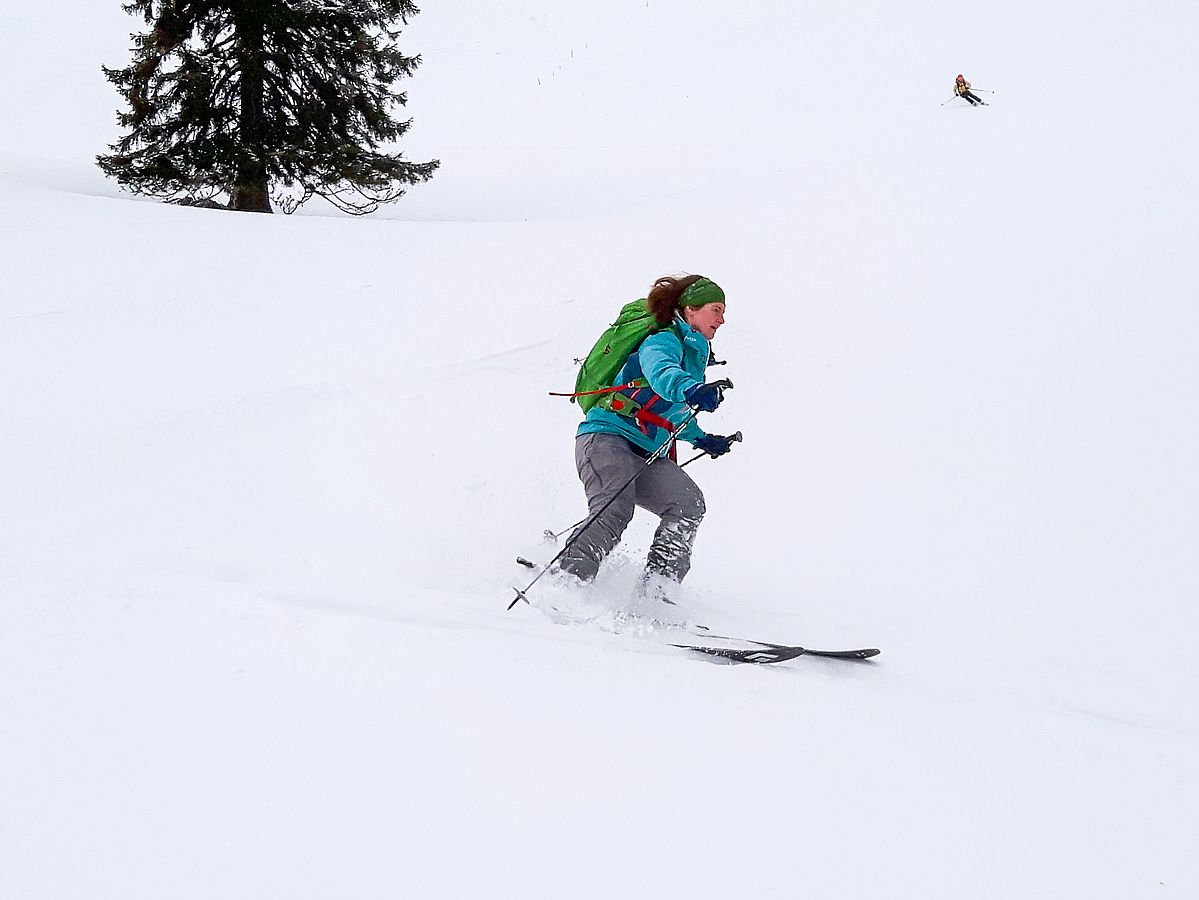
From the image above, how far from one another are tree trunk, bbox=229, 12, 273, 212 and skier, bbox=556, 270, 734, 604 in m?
8.34

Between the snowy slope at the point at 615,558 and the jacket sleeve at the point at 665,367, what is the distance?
1.01 m

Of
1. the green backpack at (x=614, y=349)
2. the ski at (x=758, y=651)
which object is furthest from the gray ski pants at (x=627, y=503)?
the ski at (x=758, y=651)

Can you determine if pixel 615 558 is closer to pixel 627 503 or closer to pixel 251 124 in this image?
pixel 627 503

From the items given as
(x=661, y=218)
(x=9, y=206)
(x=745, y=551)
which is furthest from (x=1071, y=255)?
(x=9, y=206)

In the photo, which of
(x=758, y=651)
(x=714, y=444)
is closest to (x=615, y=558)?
(x=714, y=444)

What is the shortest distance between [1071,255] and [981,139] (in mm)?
5123

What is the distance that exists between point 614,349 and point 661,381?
0.44m

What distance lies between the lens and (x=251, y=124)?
11344 millimetres

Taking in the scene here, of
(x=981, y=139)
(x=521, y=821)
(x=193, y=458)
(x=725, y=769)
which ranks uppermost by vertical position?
(x=981, y=139)

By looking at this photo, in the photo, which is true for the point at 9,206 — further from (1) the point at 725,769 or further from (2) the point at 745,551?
(1) the point at 725,769

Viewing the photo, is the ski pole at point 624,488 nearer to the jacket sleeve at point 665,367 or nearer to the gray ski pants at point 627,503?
the gray ski pants at point 627,503

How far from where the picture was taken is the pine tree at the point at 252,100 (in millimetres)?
10977

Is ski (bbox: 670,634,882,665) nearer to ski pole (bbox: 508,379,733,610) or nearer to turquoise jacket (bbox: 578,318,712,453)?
ski pole (bbox: 508,379,733,610)

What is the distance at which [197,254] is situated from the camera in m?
8.23
